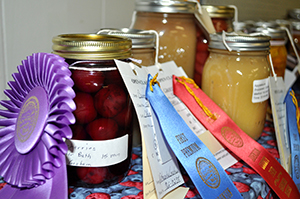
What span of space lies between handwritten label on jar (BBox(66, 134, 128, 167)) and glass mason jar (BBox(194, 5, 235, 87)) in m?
0.39

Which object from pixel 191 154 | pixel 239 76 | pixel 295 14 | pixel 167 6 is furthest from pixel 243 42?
pixel 295 14

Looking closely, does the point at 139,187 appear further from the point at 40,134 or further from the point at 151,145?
the point at 40,134

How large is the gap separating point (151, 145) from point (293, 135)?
404 mm

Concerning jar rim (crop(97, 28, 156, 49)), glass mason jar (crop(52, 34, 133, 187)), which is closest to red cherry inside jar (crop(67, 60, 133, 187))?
glass mason jar (crop(52, 34, 133, 187))

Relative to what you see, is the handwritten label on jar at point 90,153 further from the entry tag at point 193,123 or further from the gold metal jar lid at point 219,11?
the gold metal jar lid at point 219,11

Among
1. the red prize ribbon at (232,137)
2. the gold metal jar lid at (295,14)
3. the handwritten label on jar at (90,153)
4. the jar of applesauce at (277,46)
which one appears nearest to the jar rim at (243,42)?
the red prize ribbon at (232,137)

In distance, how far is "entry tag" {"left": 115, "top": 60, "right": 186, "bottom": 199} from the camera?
47 centimetres

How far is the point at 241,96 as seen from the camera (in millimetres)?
687

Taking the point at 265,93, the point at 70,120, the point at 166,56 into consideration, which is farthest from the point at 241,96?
the point at 70,120

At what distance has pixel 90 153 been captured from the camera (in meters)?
0.46

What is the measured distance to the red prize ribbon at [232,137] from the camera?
60 centimetres

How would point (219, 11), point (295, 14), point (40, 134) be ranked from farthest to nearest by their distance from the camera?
point (295, 14) → point (219, 11) → point (40, 134)

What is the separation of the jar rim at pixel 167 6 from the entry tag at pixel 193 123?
14cm

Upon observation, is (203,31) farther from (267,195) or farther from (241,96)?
(267,195)
